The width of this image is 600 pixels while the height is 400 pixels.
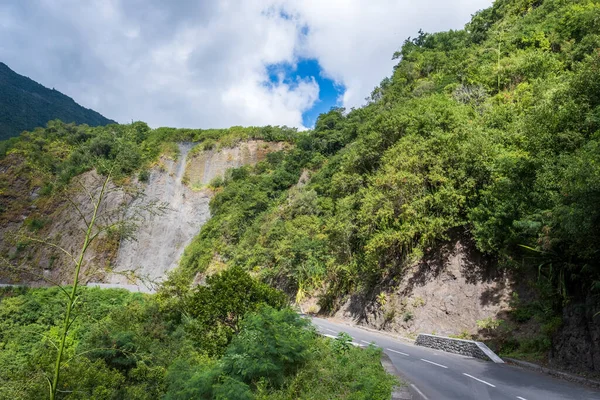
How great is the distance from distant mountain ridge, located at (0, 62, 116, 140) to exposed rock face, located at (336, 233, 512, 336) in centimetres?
10998

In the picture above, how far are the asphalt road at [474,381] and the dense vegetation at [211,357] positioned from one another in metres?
2.12

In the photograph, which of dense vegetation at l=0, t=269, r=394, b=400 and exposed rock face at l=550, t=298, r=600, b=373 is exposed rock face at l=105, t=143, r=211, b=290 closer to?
dense vegetation at l=0, t=269, r=394, b=400

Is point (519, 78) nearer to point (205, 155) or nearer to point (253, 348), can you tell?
point (253, 348)

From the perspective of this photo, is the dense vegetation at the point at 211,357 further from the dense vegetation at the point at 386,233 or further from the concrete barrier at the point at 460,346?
the concrete barrier at the point at 460,346

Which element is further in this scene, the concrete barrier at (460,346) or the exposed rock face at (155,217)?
the exposed rock face at (155,217)

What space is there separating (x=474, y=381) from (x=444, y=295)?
30.6 ft

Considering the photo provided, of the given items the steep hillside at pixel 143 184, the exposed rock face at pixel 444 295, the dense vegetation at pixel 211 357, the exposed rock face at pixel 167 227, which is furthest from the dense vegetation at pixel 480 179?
the steep hillside at pixel 143 184

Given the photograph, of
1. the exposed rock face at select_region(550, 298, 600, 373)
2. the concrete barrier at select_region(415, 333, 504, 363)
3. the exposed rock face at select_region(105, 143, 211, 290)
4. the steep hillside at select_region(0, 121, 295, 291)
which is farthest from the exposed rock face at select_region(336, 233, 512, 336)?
the exposed rock face at select_region(105, 143, 211, 290)

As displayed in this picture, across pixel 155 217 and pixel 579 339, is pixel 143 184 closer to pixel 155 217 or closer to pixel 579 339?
pixel 155 217

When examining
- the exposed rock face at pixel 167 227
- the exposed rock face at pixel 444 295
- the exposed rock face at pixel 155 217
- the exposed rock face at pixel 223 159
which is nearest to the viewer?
the exposed rock face at pixel 444 295

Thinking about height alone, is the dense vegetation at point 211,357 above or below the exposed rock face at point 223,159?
below

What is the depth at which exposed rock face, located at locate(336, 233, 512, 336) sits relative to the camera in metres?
18.2

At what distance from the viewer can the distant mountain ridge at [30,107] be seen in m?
106

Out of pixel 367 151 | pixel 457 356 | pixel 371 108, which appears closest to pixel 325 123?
pixel 371 108
